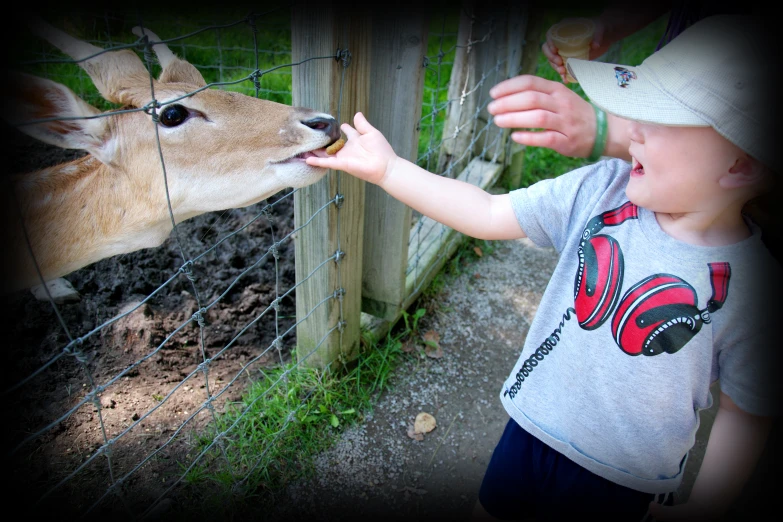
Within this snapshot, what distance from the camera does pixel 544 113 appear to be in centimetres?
159

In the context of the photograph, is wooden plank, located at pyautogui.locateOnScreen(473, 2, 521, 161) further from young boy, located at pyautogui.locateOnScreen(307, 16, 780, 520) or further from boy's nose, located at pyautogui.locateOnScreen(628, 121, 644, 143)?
boy's nose, located at pyautogui.locateOnScreen(628, 121, 644, 143)

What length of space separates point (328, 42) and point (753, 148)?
1257mm

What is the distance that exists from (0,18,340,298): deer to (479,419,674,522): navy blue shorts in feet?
3.68

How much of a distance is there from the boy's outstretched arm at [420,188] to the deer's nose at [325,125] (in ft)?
0.18

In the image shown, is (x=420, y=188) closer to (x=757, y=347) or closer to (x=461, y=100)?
(x=757, y=347)

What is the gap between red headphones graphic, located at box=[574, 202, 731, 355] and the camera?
1.39 meters

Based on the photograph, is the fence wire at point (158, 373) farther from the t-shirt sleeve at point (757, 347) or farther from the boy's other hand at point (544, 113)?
the t-shirt sleeve at point (757, 347)

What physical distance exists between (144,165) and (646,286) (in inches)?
62.4

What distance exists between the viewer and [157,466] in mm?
2223

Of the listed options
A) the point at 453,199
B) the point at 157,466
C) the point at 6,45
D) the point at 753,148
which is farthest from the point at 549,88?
the point at 157,466

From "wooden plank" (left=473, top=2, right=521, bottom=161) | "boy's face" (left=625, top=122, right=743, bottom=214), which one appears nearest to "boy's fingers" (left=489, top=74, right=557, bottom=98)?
"boy's face" (left=625, top=122, right=743, bottom=214)

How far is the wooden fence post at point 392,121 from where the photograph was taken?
2207mm

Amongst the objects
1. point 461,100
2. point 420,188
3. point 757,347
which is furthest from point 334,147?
point 461,100

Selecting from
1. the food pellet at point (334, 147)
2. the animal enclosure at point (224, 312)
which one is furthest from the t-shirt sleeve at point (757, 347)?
the animal enclosure at point (224, 312)
